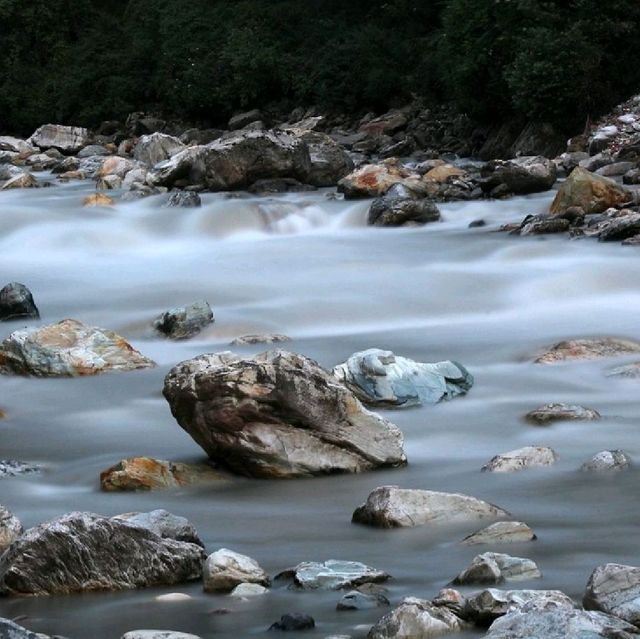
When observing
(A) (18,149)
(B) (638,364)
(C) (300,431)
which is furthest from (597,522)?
(A) (18,149)


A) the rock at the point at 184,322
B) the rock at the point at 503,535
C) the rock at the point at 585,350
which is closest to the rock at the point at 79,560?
the rock at the point at 503,535

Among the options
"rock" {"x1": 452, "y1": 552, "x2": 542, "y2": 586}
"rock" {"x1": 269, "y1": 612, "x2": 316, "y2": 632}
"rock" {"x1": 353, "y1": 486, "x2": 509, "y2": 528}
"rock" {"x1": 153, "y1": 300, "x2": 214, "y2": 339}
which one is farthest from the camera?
"rock" {"x1": 153, "y1": 300, "x2": 214, "y2": 339}

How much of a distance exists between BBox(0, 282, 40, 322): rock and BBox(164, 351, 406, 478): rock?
5010 mm

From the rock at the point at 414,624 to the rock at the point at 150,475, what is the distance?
2.36 m

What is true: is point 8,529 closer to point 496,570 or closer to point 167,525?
point 167,525

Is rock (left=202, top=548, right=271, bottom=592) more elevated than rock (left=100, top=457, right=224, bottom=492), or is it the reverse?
rock (left=202, top=548, right=271, bottom=592)

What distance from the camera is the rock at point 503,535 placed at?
4875 millimetres

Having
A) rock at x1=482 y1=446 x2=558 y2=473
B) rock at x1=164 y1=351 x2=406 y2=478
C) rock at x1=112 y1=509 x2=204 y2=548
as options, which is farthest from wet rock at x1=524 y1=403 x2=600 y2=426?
rock at x1=112 y1=509 x2=204 y2=548

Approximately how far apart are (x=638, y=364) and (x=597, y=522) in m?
3.29

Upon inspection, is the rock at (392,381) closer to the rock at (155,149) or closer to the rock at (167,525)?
the rock at (167,525)

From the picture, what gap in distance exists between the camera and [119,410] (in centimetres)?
779

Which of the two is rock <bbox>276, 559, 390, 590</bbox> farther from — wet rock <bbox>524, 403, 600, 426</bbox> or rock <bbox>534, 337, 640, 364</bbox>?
rock <bbox>534, 337, 640, 364</bbox>

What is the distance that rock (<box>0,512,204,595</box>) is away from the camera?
175 inches

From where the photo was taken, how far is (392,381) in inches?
299
